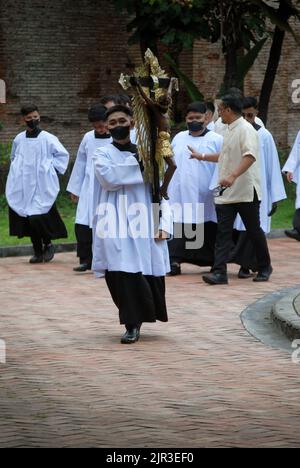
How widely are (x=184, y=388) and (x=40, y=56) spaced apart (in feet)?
66.0

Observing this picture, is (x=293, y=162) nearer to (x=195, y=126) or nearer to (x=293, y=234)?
(x=293, y=234)

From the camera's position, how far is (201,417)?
7949mm

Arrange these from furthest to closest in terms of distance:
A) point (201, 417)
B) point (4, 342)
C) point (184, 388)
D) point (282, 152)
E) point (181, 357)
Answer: point (282, 152)
point (4, 342)
point (181, 357)
point (184, 388)
point (201, 417)

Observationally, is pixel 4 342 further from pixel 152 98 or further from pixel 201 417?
pixel 201 417

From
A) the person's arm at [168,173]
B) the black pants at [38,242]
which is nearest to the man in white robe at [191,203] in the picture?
the black pants at [38,242]

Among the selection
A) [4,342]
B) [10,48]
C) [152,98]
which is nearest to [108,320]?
[4,342]

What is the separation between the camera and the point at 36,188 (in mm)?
17281

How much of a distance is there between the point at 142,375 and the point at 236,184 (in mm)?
5297

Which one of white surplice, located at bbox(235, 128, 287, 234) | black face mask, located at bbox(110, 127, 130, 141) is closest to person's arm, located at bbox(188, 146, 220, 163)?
white surplice, located at bbox(235, 128, 287, 234)

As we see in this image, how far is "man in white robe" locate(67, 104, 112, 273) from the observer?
1588 cm

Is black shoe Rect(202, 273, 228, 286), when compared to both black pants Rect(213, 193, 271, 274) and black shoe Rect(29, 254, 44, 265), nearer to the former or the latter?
black pants Rect(213, 193, 271, 274)

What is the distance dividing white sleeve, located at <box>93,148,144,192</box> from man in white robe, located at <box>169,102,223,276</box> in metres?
4.64

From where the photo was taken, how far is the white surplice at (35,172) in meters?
17.2

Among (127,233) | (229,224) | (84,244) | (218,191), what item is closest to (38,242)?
(84,244)
